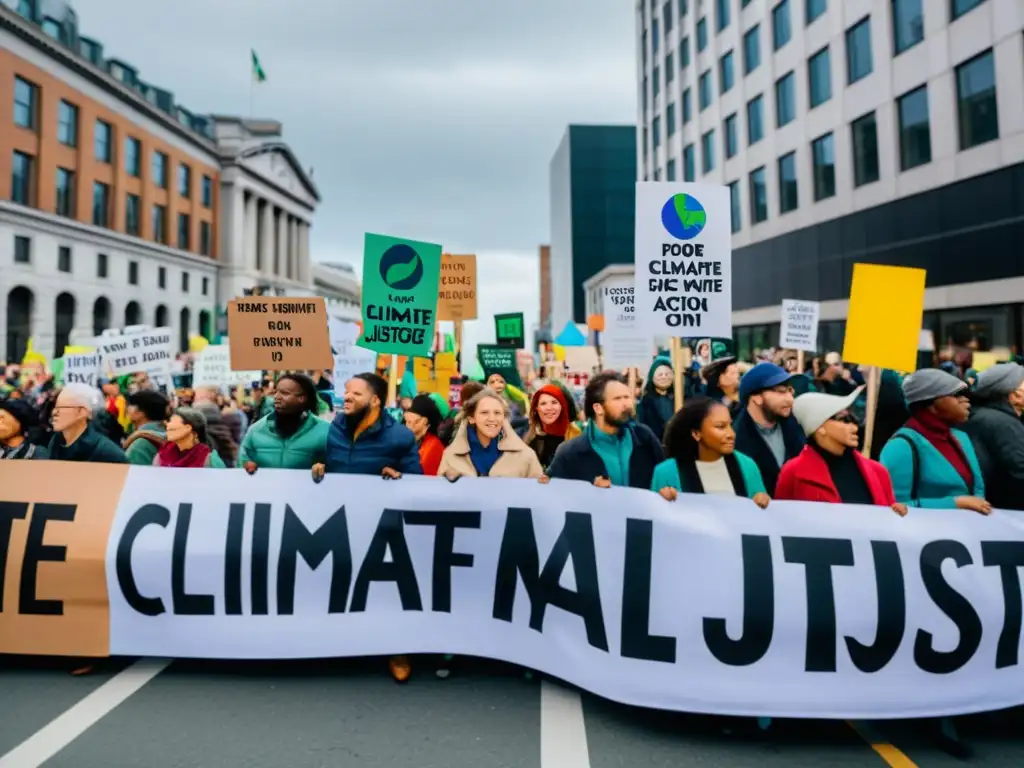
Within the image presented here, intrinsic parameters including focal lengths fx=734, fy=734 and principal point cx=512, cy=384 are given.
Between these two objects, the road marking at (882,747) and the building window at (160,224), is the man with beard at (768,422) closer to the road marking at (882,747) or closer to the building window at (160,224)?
the road marking at (882,747)

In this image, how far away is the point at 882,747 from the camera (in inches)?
132

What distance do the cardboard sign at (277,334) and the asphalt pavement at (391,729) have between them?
301 centimetres

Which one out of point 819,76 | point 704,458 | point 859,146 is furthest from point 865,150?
point 704,458

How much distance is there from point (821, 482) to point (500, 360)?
782cm

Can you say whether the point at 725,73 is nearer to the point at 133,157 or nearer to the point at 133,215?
the point at 133,157

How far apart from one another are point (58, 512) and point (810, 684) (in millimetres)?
4201

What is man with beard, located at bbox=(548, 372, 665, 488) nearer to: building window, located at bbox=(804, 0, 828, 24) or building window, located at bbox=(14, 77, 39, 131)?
building window, located at bbox=(804, 0, 828, 24)

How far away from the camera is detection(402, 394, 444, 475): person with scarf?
219 inches

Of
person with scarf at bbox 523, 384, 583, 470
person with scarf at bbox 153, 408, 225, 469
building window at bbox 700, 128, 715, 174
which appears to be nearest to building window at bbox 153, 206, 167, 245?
building window at bbox 700, 128, 715, 174

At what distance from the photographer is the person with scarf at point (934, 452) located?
382 centimetres

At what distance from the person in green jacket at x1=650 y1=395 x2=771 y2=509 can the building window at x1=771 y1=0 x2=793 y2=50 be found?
29.0m

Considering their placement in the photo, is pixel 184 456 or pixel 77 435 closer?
pixel 77 435

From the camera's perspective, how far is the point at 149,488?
4.39 metres

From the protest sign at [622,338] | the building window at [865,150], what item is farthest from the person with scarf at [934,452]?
the building window at [865,150]
